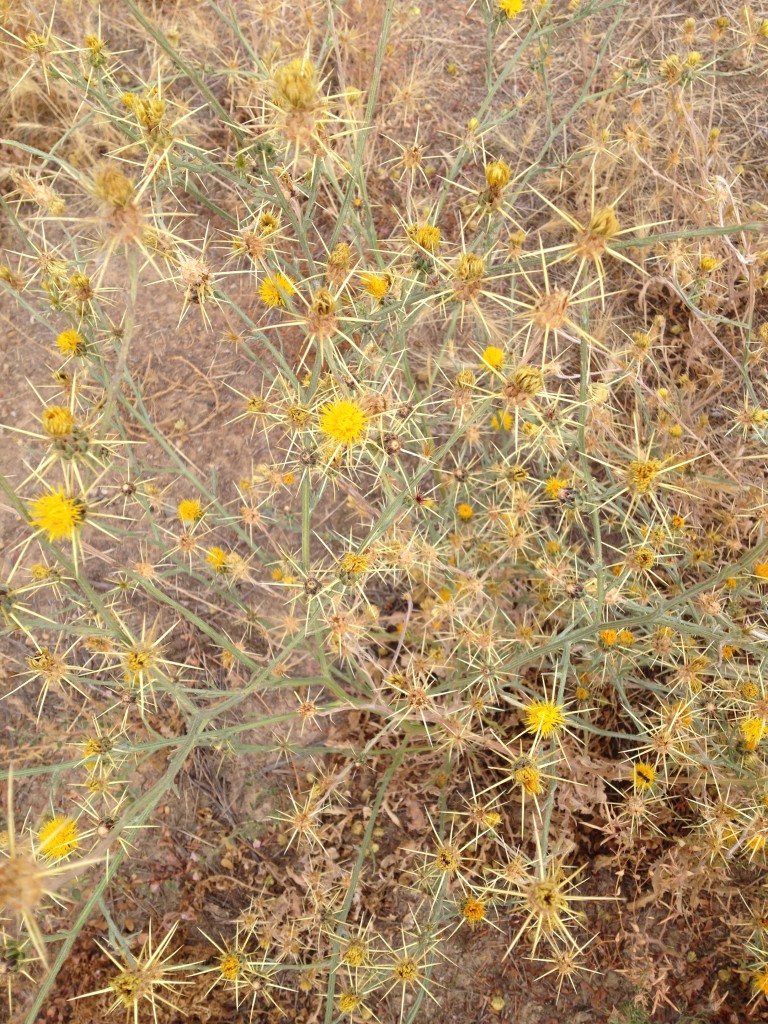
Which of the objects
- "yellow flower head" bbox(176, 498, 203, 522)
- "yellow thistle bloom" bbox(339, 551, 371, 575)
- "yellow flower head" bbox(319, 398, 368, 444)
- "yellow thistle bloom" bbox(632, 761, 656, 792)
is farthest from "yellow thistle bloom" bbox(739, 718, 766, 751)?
"yellow flower head" bbox(176, 498, 203, 522)

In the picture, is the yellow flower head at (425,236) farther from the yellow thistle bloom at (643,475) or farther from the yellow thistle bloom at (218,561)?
the yellow thistle bloom at (218,561)

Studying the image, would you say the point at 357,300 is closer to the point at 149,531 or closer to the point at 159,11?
the point at 149,531

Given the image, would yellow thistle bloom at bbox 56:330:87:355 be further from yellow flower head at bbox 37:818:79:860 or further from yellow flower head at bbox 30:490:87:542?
yellow flower head at bbox 37:818:79:860

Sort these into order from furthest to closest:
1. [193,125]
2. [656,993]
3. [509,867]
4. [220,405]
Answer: [193,125], [220,405], [656,993], [509,867]

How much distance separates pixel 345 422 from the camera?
1.59 meters

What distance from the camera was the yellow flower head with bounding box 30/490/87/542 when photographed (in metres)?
1.36

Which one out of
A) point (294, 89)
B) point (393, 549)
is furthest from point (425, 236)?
point (393, 549)

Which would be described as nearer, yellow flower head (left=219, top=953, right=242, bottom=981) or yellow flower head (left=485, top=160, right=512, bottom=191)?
yellow flower head (left=485, top=160, right=512, bottom=191)

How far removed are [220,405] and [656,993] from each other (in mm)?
2814

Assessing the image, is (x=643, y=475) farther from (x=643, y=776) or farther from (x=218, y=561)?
(x=218, y=561)

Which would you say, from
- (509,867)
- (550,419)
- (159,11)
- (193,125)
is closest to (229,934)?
(509,867)

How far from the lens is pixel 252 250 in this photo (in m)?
1.76

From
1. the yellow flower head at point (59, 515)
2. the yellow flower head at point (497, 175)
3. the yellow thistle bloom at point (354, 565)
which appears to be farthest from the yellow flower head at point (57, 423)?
the yellow flower head at point (497, 175)

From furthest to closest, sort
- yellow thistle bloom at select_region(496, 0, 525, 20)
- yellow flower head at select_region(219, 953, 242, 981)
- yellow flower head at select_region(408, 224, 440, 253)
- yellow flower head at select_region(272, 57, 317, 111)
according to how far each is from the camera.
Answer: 1. yellow thistle bloom at select_region(496, 0, 525, 20)
2. yellow flower head at select_region(219, 953, 242, 981)
3. yellow flower head at select_region(408, 224, 440, 253)
4. yellow flower head at select_region(272, 57, 317, 111)
